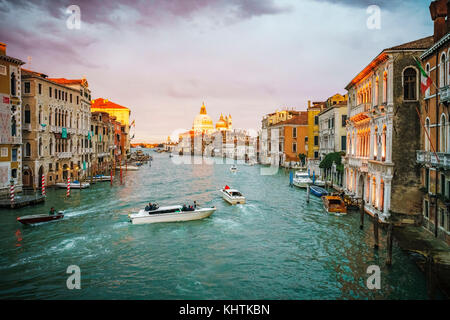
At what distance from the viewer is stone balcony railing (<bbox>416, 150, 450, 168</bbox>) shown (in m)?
13.7

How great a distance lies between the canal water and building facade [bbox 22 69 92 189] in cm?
824

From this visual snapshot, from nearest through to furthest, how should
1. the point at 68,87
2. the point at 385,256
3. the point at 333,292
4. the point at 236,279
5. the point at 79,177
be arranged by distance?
1. the point at 333,292
2. the point at 236,279
3. the point at 385,256
4. the point at 68,87
5. the point at 79,177

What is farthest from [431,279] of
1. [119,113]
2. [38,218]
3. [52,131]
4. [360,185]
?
[119,113]

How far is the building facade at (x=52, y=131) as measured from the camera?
1169 inches

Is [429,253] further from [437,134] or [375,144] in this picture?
[375,144]

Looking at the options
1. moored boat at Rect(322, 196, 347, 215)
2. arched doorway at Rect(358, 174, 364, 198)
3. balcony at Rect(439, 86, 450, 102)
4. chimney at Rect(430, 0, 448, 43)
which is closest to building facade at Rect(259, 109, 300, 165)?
arched doorway at Rect(358, 174, 364, 198)

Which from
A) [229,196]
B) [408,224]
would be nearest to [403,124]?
[408,224]

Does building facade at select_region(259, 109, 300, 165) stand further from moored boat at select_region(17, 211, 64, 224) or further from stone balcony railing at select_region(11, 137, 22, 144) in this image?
moored boat at select_region(17, 211, 64, 224)

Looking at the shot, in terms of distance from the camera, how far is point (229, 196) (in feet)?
90.7

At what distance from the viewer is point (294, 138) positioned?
64.0 m

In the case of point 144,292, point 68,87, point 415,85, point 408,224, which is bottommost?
point 144,292

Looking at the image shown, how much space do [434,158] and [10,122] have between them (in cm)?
2858

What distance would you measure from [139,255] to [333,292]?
8390mm
